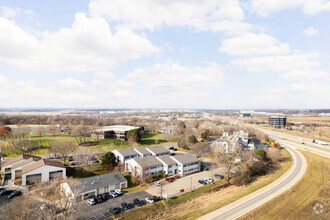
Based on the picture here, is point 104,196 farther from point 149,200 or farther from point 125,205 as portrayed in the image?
point 149,200

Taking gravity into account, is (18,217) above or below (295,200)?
above

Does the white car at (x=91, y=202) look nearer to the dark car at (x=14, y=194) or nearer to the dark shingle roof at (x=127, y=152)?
the dark car at (x=14, y=194)

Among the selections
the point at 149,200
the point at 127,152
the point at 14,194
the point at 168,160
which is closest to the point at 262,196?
the point at 149,200

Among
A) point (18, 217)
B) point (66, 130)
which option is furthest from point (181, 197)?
point (66, 130)

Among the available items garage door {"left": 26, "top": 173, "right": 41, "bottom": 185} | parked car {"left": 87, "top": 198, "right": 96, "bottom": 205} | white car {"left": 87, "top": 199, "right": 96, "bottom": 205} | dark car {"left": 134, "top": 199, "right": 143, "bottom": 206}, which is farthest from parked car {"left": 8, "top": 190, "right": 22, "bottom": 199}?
dark car {"left": 134, "top": 199, "right": 143, "bottom": 206}

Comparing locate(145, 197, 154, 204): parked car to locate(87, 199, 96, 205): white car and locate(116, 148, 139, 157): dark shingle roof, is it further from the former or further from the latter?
locate(116, 148, 139, 157): dark shingle roof

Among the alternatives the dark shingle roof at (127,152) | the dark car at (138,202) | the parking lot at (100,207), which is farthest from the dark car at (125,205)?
the dark shingle roof at (127,152)

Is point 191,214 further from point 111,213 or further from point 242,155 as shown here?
point 242,155
